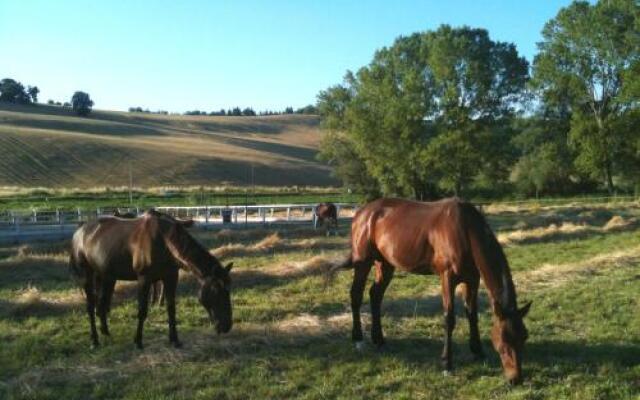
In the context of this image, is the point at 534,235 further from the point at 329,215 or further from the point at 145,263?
the point at 145,263

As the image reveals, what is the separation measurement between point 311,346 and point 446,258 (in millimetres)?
2109

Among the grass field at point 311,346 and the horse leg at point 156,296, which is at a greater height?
the horse leg at point 156,296

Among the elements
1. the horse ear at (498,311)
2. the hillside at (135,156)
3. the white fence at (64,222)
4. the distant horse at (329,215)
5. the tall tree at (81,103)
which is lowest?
the white fence at (64,222)

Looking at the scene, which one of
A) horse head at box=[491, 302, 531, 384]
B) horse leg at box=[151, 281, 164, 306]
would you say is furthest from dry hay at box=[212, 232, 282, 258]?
horse head at box=[491, 302, 531, 384]

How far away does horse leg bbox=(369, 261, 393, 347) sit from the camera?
7.82 meters

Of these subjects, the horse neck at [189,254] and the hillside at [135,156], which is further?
the hillside at [135,156]

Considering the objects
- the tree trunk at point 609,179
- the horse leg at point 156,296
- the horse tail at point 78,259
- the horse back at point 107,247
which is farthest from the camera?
the tree trunk at point 609,179

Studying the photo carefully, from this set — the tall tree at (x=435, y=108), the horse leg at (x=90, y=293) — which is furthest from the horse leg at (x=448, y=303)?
the tall tree at (x=435, y=108)

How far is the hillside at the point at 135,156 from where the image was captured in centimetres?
6594

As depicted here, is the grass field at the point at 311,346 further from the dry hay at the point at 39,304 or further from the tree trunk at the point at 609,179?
the tree trunk at the point at 609,179

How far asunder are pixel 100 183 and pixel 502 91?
43.1m

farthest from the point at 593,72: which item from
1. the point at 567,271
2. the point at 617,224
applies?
the point at 567,271

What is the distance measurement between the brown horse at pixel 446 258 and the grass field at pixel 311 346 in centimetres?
41

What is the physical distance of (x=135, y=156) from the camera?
76500 mm
